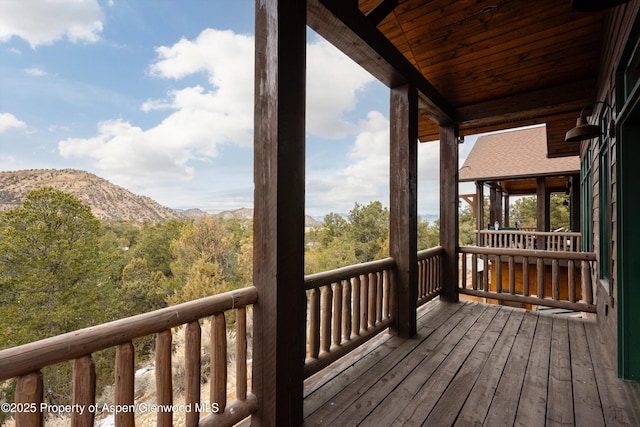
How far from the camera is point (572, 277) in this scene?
367cm

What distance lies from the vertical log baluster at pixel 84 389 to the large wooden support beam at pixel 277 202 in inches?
28.1

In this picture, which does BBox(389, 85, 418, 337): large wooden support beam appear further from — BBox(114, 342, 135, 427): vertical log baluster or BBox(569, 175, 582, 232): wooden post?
BBox(569, 175, 582, 232): wooden post

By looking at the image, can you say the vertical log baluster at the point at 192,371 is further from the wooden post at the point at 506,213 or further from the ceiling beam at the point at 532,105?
the wooden post at the point at 506,213

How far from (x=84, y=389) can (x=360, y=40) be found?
8.22 feet

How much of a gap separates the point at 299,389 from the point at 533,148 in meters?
12.1

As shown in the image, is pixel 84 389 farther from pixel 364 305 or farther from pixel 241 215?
pixel 241 215

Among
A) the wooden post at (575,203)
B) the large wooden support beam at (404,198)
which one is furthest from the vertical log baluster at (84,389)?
the wooden post at (575,203)

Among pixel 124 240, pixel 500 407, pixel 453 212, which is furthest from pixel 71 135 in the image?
pixel 500 407

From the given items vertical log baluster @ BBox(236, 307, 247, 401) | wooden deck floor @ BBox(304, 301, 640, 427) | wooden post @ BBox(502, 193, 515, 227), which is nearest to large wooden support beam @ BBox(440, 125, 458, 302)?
wooden deck floor @ BBox(304, 301, 640, 427)

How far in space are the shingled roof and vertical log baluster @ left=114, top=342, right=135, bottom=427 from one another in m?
10.4

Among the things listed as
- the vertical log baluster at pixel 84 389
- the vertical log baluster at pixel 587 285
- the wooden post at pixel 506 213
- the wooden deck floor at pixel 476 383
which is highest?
the wooden post at pixel 506 213

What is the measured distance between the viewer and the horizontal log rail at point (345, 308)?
2154 millimetres

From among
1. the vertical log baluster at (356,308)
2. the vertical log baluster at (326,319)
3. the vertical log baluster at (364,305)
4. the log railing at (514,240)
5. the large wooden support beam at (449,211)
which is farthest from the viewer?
the log railing at (514,240)

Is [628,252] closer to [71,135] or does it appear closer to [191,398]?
[191,398]
